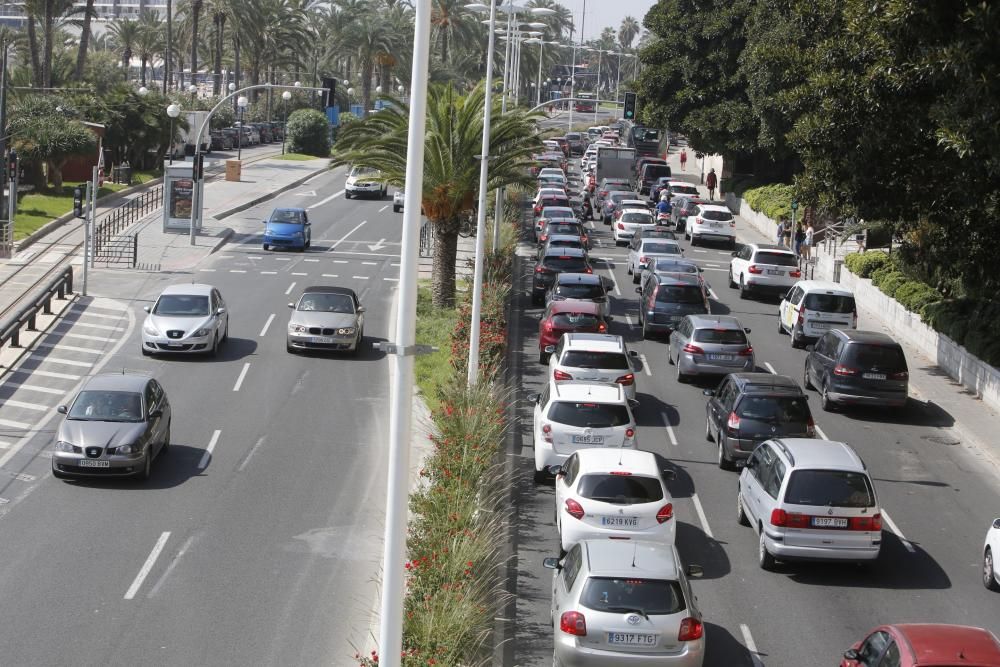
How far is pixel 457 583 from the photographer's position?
13.8 meters

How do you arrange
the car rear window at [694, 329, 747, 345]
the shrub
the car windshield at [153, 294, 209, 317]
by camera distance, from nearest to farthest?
the car rear window at [694, 329, 747, 345], the car windshield at [153, 294, 209, 317], the shrub

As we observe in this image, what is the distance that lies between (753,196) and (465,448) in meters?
47.7

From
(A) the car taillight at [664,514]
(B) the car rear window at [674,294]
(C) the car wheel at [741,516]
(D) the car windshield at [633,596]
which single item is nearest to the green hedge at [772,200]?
(B) the car rear window at [674,294]

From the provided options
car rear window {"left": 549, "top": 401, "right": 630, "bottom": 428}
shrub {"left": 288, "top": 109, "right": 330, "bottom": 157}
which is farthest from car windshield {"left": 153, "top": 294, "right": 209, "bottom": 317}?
shrub {"left": 288, "top": 109, "right": 330, "bottom": 157}

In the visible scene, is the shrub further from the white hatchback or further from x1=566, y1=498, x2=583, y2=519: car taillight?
x1=566, y1=498, x2=583, y2=519: car taillight

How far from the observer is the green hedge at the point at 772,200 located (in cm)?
5603

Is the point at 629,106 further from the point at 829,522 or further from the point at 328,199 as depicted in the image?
the point at 829,522

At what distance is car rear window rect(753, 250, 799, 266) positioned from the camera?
40.6 meters

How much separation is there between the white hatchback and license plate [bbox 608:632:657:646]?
12.1 feet

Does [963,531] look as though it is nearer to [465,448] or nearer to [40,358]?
[465,448]

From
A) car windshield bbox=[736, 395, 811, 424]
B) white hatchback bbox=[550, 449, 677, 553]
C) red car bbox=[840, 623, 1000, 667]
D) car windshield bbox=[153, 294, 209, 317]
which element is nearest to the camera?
red car bbox=[840, 623, 1000, 667]

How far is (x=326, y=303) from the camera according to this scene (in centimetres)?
3138

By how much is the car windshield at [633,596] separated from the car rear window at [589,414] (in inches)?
288

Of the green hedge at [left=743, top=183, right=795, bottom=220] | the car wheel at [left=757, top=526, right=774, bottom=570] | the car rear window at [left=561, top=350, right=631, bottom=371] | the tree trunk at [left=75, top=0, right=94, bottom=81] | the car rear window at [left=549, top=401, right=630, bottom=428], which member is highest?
the tree trunk at [left=75, top=0, right=94, bottom=81]
